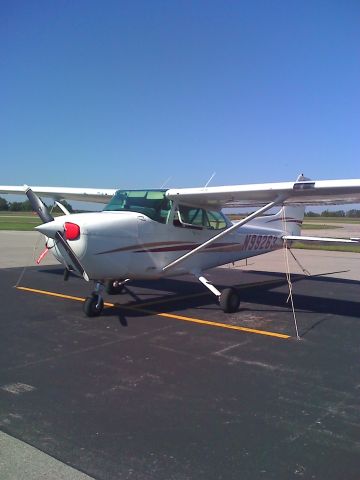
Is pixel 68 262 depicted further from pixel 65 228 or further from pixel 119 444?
pixel 119 444

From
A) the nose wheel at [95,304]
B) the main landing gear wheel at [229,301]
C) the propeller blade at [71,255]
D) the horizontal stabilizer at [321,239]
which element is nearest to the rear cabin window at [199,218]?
the main landing gear wheel at [229,301]

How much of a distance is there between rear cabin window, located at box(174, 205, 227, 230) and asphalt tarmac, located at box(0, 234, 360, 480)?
1.90m

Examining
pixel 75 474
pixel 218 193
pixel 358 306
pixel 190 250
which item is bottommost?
pixel 75 474

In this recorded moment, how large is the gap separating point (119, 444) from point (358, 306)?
24.5 feet

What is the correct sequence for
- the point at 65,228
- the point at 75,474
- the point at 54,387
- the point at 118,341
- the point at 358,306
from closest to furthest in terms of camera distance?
the point at 75,474 < the point at 54,387 < the point at 118,341 < the point at 65,228 < the point at 358,306

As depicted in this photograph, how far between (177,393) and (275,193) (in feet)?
16.3

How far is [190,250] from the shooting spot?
9.66m

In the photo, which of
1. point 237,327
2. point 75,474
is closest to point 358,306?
point 237,327

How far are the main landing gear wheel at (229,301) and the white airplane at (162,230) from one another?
0.02 meters

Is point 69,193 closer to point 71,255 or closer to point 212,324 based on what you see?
point 71,255

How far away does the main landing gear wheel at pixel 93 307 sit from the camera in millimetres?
7996

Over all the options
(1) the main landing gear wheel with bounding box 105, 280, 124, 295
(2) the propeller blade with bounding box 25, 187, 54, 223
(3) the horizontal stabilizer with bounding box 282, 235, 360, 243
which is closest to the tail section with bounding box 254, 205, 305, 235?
(3) the horizontal stabilizer with bounding box 282, 235, 360, 243

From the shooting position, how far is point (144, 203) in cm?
884

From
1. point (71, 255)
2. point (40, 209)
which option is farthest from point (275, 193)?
point (40, 209)
